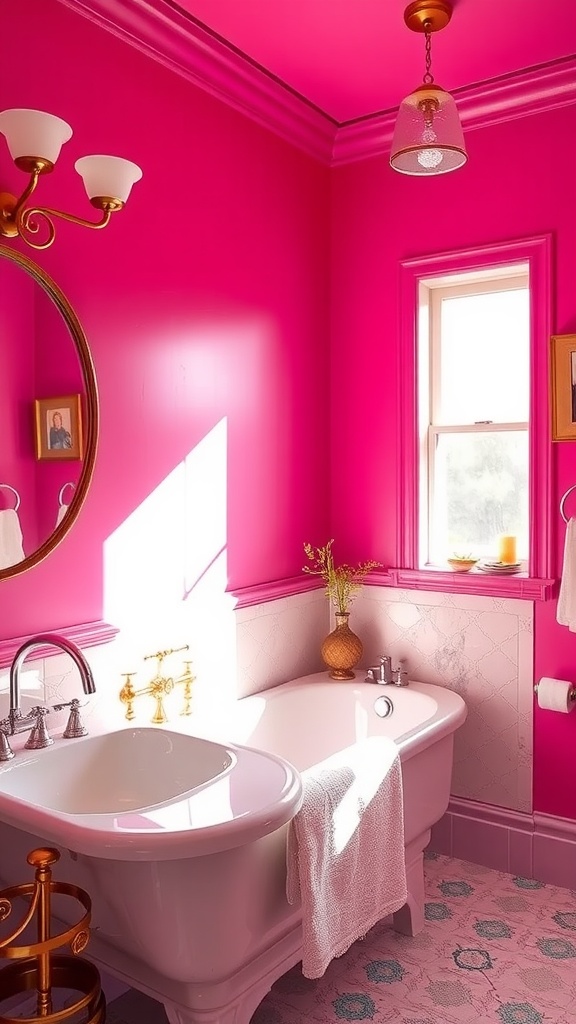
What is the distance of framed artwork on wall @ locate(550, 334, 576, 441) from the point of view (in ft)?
9.37

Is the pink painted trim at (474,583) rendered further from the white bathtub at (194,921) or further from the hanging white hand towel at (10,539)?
the hanging white hand towel at (10,539)

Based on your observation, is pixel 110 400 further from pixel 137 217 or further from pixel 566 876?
pixel 566 876

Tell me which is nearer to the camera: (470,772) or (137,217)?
(137,217)

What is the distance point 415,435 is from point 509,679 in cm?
99

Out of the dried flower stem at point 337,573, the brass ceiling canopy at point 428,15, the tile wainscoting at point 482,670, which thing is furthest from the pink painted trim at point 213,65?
the tile wainscoting at point 482,670

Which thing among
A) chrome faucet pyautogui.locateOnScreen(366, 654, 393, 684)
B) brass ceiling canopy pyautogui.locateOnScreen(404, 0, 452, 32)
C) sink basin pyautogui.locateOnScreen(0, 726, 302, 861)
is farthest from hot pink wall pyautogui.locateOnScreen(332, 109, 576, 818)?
sink basin pyautogui.locateOnScreen(0, 726, 302, 861)

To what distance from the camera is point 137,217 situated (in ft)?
8.38

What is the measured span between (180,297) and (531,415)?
130 centimetres

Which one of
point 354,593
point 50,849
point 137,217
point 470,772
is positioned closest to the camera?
point 50,849

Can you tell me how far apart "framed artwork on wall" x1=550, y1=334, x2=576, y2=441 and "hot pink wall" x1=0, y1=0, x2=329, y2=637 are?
977 millimetres

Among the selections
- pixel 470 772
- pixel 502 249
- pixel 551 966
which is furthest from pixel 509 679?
pixel 502 249

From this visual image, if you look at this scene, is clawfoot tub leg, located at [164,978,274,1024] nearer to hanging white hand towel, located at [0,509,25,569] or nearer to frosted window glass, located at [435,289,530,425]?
hanging white hand towel, located at [0,509,25,569]

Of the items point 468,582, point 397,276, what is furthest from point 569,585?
point 397,276

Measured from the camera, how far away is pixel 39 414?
2172 mm
